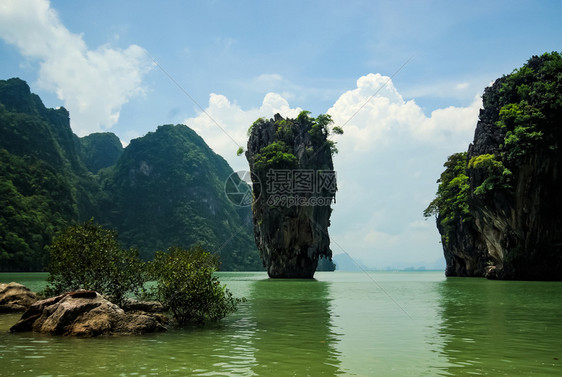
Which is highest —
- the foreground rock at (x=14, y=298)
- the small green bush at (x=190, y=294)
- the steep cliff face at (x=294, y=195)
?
the steep cliff face at (x=294, y=195)

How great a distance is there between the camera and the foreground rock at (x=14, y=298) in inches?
686

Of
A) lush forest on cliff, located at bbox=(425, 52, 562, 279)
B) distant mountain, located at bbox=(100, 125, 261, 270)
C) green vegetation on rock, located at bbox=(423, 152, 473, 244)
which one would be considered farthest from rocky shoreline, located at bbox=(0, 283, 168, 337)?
distant mountain, located at bbox=(100, 125, 261, 270)

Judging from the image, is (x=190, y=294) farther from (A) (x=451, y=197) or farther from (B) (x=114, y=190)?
(B) (x=114, y=190)

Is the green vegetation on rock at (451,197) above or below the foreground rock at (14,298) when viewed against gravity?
above

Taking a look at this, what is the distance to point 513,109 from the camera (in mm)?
39469

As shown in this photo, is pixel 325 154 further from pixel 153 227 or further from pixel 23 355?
pixel 153 227

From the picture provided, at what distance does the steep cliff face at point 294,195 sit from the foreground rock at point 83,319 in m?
41.4

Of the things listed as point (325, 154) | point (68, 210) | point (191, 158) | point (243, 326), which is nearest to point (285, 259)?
point (325, 154)

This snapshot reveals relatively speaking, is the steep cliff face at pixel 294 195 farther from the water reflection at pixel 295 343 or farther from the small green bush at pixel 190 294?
the small green bush at pixel 190 294

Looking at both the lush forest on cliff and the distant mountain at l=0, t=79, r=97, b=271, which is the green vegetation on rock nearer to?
the lush forest on cliff

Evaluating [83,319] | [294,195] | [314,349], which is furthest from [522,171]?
[83,319]

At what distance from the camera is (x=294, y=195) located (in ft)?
175

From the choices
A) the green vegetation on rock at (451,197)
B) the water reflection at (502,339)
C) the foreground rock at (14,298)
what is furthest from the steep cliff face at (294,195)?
the foreground rock at (14,298)

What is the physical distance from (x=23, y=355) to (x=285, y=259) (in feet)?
155
